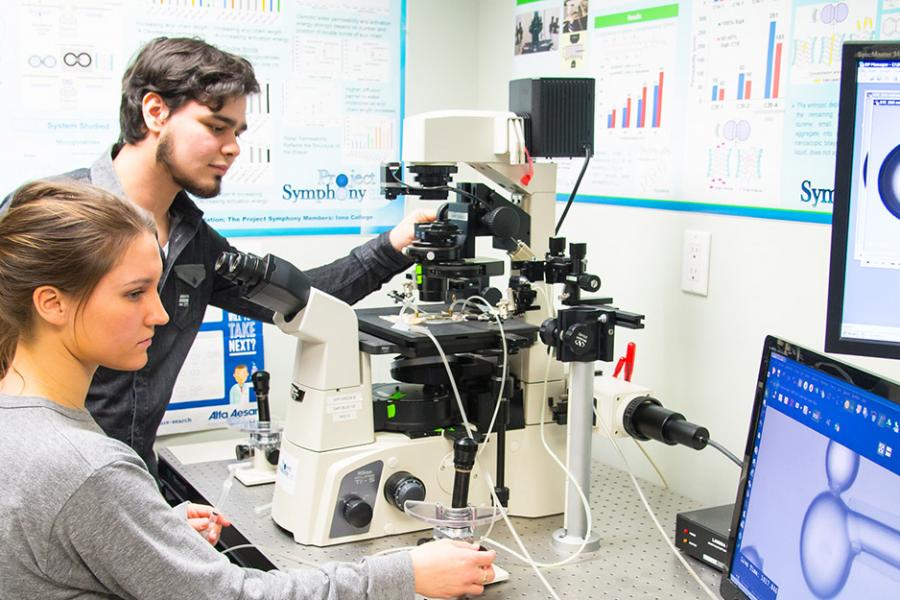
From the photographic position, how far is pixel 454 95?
2.75 meters

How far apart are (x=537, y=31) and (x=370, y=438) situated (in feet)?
4.41

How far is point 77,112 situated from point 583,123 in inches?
50.0

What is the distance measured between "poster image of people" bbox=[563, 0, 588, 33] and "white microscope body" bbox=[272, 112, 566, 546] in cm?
70

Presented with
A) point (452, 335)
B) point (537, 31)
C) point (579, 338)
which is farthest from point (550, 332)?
point (537, 31)

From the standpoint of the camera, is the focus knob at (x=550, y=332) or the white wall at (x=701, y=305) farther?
the white wall at (x=701, y=305)

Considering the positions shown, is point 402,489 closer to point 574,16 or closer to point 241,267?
point 241,267

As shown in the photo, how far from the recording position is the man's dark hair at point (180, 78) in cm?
176

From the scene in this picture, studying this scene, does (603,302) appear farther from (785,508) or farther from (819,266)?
(785,508)

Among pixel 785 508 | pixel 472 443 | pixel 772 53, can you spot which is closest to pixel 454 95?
pixel 772 53

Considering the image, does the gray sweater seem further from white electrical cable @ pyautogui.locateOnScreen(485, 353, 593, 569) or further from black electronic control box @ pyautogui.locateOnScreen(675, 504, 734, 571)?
black electronic control box @ pyautogui.locateOnScreen(675, 504, 734, 571)

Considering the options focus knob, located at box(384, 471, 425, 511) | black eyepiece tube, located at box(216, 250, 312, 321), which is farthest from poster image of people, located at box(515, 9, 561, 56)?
focus knob, located at box(384, 471, 425, 511)

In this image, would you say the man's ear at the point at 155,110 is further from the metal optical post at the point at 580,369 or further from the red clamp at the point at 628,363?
the red clamp at the point at 628,363

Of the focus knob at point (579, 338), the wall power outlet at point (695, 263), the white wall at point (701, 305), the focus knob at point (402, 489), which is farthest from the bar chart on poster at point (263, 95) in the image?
the focus knob at point (579, 338)

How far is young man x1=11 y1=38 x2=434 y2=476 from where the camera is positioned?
1.76m
